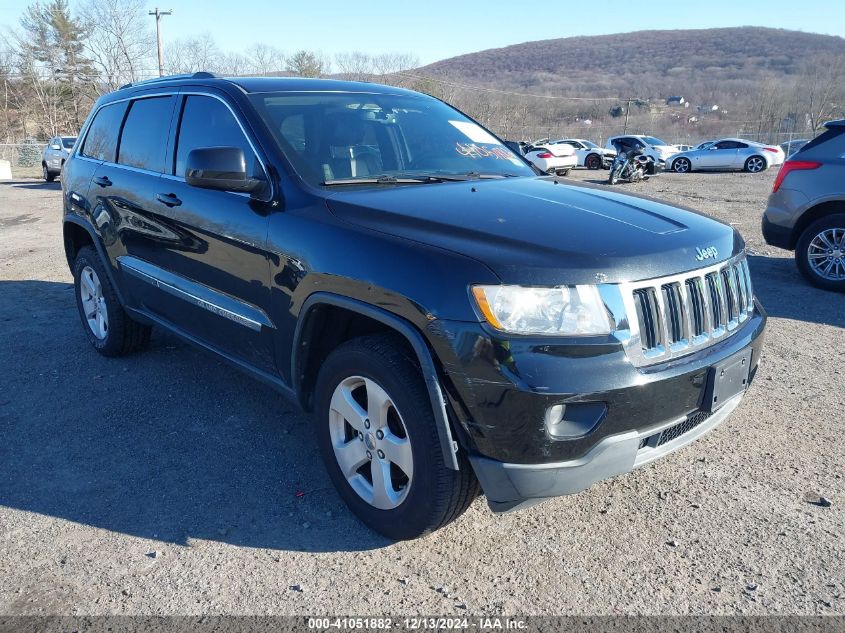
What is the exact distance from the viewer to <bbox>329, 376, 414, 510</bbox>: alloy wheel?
267cm

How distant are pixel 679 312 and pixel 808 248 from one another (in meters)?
5.45

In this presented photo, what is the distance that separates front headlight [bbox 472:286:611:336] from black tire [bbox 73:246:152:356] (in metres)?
3.46

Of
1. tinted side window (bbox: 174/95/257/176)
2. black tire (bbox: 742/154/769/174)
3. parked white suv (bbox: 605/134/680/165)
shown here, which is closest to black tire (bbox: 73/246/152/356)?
tinted side window (bbox: 174/95/257/176)

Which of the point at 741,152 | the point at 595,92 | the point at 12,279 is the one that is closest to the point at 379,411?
the point at 12,279

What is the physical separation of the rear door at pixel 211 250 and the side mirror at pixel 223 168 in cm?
10

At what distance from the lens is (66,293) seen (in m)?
7.23

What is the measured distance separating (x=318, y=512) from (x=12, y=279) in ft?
21.7

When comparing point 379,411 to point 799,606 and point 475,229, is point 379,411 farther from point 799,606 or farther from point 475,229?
point 799,606

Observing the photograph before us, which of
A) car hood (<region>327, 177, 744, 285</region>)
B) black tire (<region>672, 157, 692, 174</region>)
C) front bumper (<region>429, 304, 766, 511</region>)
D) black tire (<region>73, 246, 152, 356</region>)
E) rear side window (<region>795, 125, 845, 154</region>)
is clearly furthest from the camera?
black tire (<region>672, 157, 692, 174</region>)

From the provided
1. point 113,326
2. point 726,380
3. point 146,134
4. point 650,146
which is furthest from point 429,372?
point 650,146

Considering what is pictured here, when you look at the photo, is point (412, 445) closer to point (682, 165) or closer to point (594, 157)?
point (682, 165)

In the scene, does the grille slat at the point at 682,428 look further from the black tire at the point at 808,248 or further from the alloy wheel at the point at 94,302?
the black tire at the point at 808,248

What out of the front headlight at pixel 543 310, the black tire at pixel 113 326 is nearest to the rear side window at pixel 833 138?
the front headlight at pixel 543 310

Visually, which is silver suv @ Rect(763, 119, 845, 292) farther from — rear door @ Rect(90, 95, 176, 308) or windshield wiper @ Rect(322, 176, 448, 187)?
rear door @ Rect(90, 95, 176, 308)
